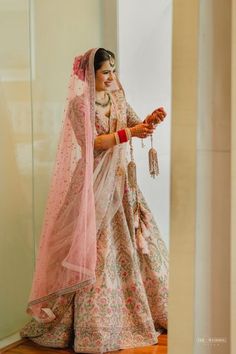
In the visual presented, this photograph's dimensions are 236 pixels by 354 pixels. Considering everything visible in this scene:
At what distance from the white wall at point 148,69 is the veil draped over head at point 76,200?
1.53 ft

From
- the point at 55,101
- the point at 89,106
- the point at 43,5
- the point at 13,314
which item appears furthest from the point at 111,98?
the point at 13,314

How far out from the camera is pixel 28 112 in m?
2.12

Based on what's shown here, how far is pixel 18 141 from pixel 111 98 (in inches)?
17.4

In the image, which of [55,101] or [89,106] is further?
[55,101]

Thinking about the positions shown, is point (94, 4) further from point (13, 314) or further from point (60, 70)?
point (13, 314)

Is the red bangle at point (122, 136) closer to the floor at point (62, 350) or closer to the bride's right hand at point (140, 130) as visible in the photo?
the bride's right hand at point (140, 130)

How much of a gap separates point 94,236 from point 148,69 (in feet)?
3.08

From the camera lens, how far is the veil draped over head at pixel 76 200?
1.78m

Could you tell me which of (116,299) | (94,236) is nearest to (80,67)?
(94,236)

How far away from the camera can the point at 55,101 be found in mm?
2205

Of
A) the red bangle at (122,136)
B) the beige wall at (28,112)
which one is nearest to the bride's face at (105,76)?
the red bangle at (122,136)

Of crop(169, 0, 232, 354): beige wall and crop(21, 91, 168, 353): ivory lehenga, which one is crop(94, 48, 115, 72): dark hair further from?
crop(169, 0, 232, 354): beige wall

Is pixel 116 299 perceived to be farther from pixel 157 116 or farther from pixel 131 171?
pixel 157 116

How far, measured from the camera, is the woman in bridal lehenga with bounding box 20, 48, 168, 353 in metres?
1.78
